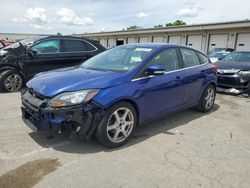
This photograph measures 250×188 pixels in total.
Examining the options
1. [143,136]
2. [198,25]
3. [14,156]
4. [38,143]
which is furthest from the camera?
[198,25]

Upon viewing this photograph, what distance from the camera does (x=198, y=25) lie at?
89.1 feet

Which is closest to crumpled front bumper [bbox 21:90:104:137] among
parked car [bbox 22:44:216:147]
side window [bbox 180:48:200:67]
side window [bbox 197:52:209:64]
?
parked car [bbox 22:44:216:147]

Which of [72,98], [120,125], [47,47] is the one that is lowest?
[120,125]

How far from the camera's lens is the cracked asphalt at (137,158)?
282 cm

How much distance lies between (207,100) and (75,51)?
454 cm

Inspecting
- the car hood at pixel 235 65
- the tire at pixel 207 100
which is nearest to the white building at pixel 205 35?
the car hood at pixel 235 65

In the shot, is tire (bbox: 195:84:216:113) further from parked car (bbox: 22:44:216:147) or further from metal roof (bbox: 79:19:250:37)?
metal roof (bbox: 79:19:250:37)

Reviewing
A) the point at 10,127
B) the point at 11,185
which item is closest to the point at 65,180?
the point at 11,185

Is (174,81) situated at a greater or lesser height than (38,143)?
greater

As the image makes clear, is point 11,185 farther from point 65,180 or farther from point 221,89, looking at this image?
point 221,89

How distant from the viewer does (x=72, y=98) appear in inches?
129

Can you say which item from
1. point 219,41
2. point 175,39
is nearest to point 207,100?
point 219,41

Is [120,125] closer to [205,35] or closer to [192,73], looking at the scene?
[192,73]

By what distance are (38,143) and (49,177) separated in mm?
987
